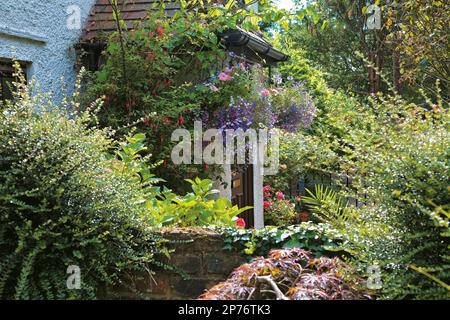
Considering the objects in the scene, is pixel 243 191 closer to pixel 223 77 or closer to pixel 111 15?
pixel 223 77

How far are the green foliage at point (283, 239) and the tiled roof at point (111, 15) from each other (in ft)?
15.4

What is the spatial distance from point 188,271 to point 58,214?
0.98 meters

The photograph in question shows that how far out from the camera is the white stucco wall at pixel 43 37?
6746 mm

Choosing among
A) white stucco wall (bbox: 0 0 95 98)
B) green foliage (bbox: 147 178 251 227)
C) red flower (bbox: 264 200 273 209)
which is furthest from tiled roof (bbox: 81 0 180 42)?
green foliage (bbox: 147 178 251 227)

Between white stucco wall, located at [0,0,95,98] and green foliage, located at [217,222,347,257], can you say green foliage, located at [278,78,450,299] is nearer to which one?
green foliage, located at [217,222,347,257]

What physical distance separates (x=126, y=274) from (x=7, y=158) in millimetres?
1118

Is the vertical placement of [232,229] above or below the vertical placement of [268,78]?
below

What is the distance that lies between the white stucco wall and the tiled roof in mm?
143

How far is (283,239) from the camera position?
151 inches

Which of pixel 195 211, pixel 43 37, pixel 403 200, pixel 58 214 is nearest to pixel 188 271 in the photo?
pixel 195 211
